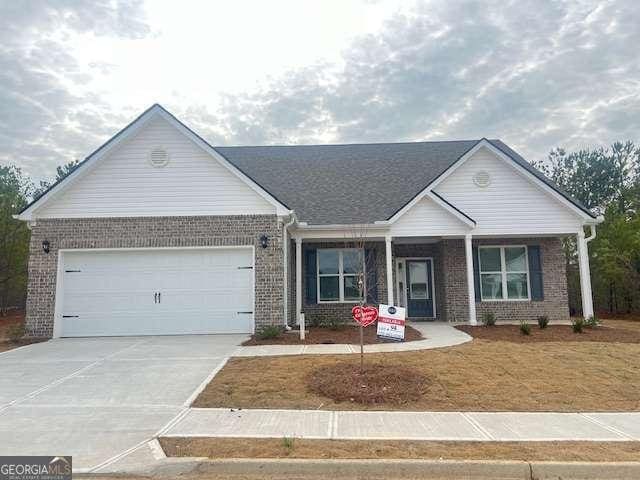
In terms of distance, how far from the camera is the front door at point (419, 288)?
16281mm

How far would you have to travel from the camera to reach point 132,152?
1265 cm

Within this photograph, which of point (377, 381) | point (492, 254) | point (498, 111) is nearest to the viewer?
point (377, 381)

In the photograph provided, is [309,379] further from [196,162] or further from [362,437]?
[196,162]

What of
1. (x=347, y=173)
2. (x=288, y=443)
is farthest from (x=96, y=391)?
(x=347, y=173)

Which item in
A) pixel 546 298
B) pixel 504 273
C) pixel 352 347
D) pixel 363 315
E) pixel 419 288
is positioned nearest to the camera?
pixel 363 315

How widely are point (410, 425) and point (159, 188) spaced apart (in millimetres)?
9768

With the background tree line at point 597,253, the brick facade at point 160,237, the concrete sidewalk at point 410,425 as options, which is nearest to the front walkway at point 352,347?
the brick facade at point 160,237

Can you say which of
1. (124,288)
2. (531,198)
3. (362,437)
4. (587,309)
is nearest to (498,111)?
(531,198)

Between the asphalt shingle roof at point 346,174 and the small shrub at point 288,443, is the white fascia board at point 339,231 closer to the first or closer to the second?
the asphalt shingle roof at point 346,174

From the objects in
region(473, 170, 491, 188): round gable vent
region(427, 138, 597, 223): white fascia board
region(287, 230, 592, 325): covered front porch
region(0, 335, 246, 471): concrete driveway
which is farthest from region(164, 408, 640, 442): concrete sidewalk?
region(473, 170, 491, 188): round gable vent

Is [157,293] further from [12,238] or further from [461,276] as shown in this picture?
[12,238]

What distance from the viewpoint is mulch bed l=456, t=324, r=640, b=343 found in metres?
11.2

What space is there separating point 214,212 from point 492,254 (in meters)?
9.74

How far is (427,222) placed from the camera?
558 inches
